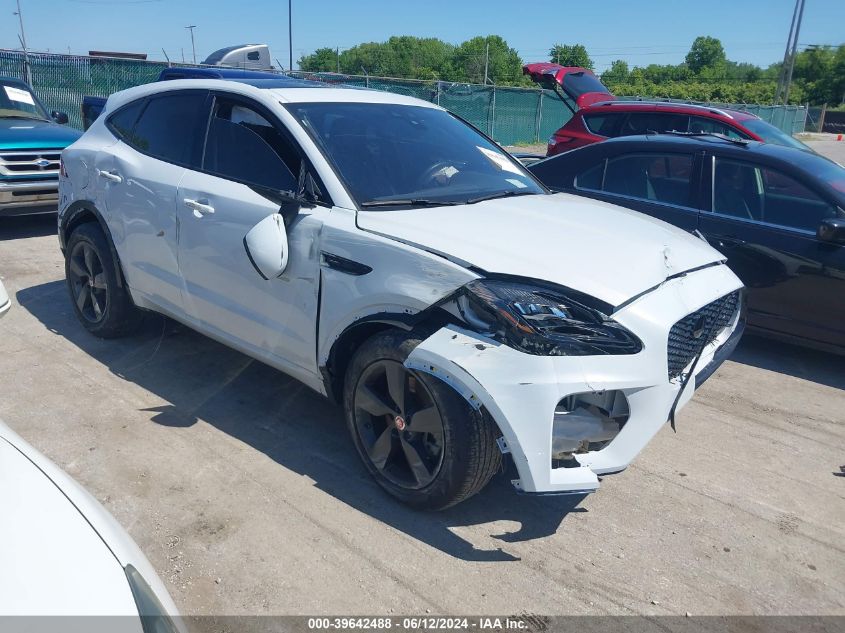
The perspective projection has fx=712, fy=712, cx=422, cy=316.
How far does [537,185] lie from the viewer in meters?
4.41

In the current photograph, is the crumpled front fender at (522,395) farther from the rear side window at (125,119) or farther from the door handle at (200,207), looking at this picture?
the rear side window at (125,119)

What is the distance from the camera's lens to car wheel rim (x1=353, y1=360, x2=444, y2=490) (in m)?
3.08

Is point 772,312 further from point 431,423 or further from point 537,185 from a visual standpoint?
point 431,423

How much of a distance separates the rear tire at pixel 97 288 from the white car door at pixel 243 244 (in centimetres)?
94

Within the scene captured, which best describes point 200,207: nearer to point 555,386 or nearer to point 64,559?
point 555,386

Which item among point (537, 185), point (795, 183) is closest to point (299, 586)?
point (537, 185)

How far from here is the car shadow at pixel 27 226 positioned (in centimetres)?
855

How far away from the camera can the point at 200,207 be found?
13.0ft

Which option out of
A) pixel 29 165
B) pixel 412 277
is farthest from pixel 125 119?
pixel 29 165

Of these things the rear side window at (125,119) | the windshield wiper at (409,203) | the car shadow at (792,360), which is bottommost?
the car shadow at (792,360)

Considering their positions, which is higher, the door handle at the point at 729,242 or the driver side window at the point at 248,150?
the driver side window at the point at 248,150

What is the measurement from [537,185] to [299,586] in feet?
9.03

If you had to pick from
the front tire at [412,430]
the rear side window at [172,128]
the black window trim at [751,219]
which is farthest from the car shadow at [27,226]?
the black window trim at [751,219]

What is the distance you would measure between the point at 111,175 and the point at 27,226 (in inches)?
210
